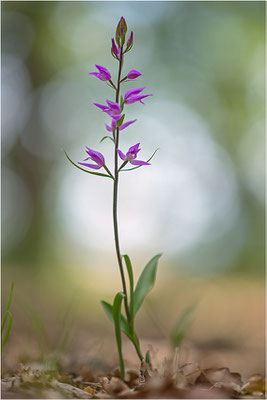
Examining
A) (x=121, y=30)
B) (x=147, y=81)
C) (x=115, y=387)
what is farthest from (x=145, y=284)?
(x=147, y=81)

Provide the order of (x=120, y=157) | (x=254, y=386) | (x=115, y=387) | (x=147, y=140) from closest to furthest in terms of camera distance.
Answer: (x=115, y=387) → (x=254, y=386) → (x=120, y=157) → (x=147, y=140)

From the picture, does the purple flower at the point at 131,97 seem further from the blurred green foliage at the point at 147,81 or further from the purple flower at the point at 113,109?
the blurred green foliage at the point at 147,81

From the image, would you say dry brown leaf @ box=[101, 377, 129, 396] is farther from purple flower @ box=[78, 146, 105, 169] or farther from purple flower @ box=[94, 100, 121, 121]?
purple flower @ box=[94, 100, 121, 121]

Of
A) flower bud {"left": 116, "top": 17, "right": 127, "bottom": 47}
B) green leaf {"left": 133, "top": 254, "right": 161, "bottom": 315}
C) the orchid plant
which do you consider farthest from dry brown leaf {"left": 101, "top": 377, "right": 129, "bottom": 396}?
flower bud {"left": 116, "top": 17, "right": 127, "bottom": 47}

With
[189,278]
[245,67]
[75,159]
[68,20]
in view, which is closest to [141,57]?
[68,20]

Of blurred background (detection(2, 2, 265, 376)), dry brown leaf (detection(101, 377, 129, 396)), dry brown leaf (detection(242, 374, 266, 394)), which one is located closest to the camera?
dry brown leaf (detection(101, 377, 129, 396))

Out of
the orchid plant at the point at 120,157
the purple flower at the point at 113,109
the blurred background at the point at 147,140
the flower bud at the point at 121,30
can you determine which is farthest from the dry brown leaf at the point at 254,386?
the blurred background at the point at 147,140

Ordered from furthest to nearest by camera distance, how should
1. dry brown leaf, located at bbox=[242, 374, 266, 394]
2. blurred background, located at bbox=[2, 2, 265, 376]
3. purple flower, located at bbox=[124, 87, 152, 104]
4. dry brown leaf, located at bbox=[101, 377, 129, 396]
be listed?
blurred background, located at bbox=[2, 2, 265, 376]
purple flower, located at bbox=[124, 87, 152, 104]
dry brown leaf, located at bbox=[242, 374, 266, 394]
dry brown leaf, located at bbox=[101, 377, 129, 396]

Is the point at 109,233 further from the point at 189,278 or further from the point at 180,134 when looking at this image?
the point at 180,134

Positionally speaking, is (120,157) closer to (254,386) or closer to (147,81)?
(254,386)
